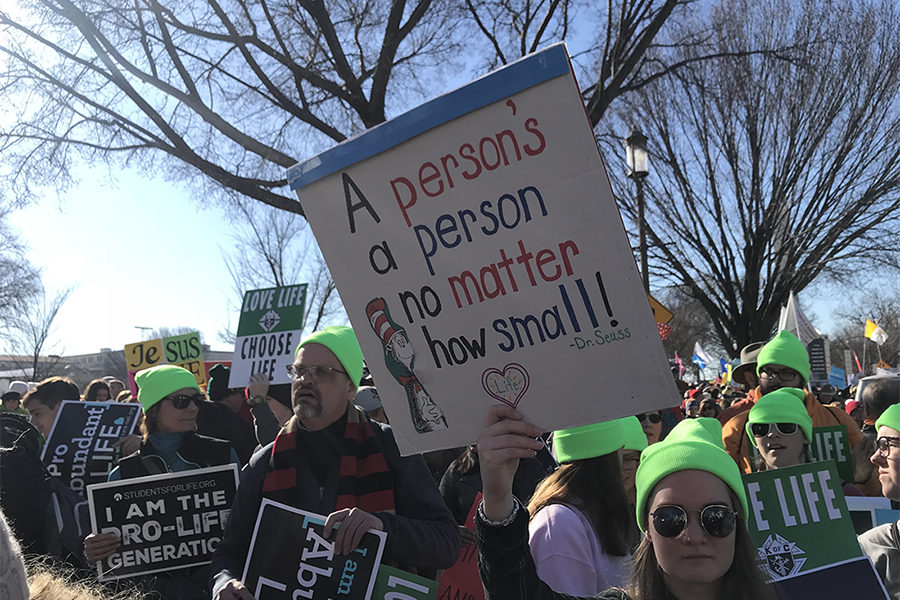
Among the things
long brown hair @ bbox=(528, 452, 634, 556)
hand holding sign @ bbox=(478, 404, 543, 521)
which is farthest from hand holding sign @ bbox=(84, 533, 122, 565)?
hand holding sign @ bbox=(478, 404, 543, 521)

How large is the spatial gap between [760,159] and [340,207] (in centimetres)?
1774

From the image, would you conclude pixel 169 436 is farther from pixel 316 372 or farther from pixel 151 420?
pixel 316 372

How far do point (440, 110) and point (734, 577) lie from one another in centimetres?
142

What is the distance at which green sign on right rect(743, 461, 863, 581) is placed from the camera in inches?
113

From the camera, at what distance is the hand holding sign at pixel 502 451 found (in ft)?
5.70

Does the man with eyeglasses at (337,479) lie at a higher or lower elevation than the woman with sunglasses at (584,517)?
higher

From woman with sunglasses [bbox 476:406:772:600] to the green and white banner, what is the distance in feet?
20.0

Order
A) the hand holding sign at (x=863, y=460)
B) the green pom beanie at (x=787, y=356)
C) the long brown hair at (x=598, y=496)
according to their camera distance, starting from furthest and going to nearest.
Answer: the green pom beanie at (x=787, y=356), the hand holding sign at (x=863, y=460), the long brown hair at (x=598, y=496)

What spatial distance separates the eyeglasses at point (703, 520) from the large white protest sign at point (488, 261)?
1.39 feet

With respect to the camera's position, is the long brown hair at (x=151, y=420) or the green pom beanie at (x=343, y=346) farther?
the long brown hair at (x=151, y=420)

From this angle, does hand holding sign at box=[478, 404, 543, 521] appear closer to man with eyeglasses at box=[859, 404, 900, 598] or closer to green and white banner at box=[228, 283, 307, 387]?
man with eyeglasses at box=[859, 404, 900, 598]

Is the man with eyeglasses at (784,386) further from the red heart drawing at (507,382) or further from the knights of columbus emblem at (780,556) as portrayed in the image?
the red heart drawing at (507,382)

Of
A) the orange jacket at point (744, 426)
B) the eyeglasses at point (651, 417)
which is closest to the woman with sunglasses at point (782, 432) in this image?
the orange jacket at point (744, 426)

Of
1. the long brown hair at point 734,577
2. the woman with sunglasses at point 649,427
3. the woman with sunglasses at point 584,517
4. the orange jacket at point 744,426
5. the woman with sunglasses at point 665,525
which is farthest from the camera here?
the woman with sunglasses at point 649,427
